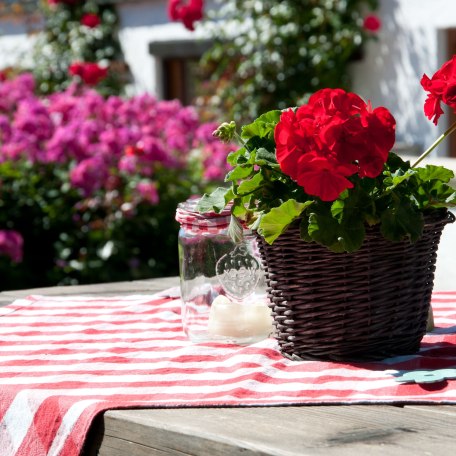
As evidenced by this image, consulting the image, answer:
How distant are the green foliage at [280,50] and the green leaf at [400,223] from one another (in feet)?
18.2

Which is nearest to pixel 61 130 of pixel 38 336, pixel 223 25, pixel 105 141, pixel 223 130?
pixel 105 141

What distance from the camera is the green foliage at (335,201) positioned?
147cm

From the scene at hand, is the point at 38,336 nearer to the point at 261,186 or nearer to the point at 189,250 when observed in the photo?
the point at 189,250

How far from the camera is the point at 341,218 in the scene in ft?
4.81

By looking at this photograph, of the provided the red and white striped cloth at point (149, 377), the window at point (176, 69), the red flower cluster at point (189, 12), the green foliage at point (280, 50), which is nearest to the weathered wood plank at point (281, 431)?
the red and white striped cloth at point (149, 377)

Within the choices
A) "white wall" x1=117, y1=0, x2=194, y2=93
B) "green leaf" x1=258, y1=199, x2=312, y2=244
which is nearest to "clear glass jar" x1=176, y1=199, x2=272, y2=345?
"green leaf" x1=258, y1=199, x2=312, y2=244

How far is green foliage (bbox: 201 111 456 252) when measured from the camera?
1468mm

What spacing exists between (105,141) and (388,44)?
10.4ft

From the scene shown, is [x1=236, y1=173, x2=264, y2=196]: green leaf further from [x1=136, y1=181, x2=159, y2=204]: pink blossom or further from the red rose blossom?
the red rose blossom

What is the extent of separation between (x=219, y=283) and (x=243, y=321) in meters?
0.09

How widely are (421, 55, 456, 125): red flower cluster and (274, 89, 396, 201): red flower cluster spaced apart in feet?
0.44

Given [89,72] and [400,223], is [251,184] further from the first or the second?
[89,72]

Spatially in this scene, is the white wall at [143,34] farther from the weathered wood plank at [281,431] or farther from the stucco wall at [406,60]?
the weathered wood plank at [281,431]

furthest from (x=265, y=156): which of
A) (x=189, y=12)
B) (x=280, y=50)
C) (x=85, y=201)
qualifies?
(x=280, y=50)
